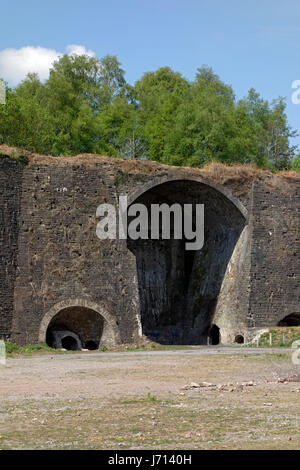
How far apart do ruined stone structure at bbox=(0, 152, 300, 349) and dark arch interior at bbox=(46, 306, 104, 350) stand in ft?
0.14

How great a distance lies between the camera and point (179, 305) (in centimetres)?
3728

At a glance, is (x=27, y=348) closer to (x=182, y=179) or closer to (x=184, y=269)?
(x=182, y=179)

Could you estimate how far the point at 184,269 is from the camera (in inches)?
1496

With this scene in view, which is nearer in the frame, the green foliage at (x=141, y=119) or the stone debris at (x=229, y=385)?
the stone debris at (x=229, y=385)

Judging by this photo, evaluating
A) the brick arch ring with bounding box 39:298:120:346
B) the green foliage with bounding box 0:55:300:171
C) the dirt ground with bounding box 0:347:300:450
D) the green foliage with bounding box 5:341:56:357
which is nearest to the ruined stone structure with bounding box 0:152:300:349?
the brick arch ring with bounding box 39:298:120:346

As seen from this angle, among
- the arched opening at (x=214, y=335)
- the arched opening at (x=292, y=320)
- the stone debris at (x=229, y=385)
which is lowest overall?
the arched opening at (x=214, y=335)

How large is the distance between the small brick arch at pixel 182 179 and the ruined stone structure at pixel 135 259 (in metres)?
0.05

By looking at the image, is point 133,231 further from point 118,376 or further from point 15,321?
point 118,376

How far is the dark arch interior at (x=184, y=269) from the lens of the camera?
112ft

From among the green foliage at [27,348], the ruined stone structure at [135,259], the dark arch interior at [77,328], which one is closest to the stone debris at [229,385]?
the green foliage at [27,348]

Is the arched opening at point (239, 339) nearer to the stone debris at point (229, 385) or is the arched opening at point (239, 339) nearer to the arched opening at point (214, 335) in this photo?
the arched opening at point (214, 335)

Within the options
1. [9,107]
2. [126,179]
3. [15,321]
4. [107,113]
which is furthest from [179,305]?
[107,113]

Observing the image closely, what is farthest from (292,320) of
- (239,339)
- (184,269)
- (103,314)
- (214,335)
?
(103,314)

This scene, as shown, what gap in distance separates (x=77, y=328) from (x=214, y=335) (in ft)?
26.2
